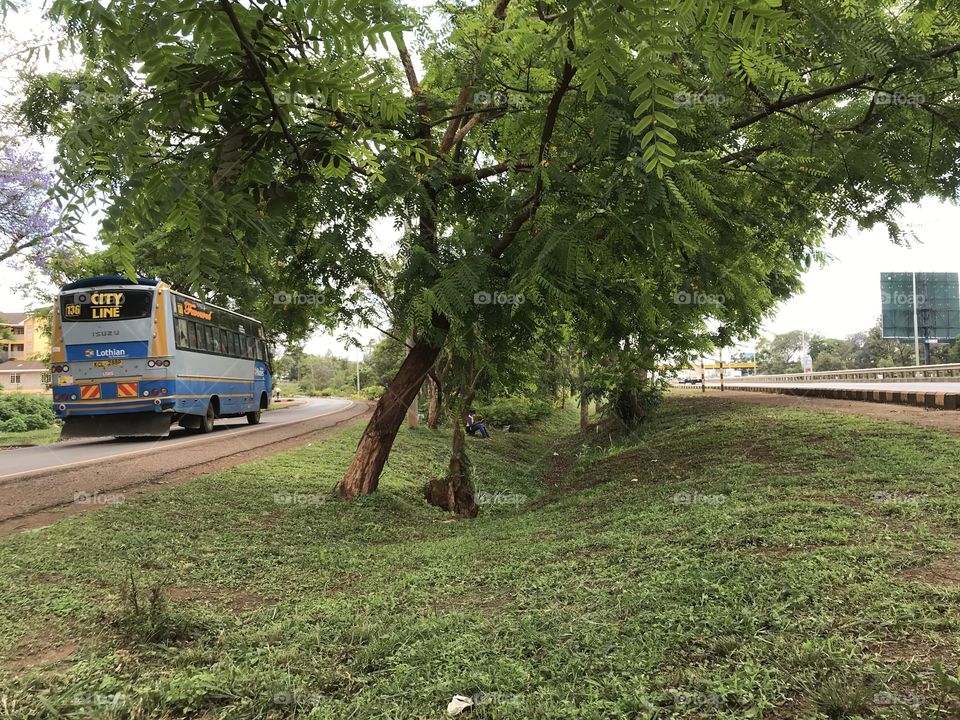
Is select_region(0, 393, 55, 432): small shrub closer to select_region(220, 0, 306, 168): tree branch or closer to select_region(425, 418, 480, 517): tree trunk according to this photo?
select_region(425, 418, 480, 517): tree trunk

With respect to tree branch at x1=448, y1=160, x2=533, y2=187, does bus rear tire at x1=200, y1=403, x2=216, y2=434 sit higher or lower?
lower

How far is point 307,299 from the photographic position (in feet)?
26.5

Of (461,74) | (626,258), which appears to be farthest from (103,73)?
(461,74)

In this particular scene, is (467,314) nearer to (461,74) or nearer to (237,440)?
(461,74)

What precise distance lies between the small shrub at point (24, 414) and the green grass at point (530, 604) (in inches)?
648

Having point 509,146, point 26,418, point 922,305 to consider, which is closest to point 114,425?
point 26,418

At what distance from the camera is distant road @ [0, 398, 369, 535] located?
6.80 metres

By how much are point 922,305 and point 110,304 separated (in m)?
35.2

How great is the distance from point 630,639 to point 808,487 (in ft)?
11.4

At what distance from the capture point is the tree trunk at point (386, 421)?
26.4 ft

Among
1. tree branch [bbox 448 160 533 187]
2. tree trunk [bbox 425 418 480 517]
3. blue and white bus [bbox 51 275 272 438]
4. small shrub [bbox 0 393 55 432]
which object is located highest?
tree branch [bbox 448 160 533 187]

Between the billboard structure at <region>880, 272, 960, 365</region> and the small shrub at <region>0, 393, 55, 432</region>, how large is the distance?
36743 millimetres

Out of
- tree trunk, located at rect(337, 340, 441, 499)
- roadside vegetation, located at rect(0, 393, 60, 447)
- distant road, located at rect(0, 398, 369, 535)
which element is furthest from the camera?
roadside vegetation, located at rect(0, 393, 60, 447)

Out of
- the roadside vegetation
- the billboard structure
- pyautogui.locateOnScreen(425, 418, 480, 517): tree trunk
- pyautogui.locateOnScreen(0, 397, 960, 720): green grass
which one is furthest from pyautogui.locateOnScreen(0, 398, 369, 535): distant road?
the billboard structure
